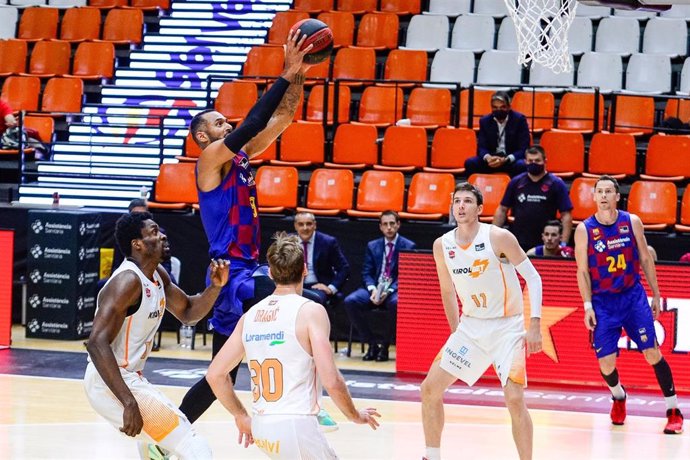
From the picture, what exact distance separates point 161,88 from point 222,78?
161 centimetres

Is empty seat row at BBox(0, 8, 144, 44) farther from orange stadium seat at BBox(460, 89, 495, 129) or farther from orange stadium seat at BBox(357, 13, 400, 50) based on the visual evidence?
orange stadium seat at BBox(460, 89, 495, 129)

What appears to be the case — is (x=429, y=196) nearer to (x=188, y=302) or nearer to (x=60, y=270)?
(x=60, y=270)

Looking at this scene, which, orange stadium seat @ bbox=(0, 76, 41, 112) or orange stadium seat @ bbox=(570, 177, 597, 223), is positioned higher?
orange stadium seat @ bbox=(0, 76, 41, 112)

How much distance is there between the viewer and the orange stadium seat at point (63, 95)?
1602 cm

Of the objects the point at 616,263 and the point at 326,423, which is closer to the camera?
the point at 326,423

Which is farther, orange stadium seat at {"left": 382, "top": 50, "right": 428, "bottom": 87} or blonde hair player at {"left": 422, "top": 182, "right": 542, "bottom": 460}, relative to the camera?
orange stadium seat at {"left": 382, "top": 50, "right": 428, "bottom": 87}

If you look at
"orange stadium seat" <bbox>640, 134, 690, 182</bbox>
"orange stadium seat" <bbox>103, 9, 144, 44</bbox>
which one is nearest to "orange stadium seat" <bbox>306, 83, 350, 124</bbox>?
"orange stadium seat" <bbox>103, 9, 144, 44</bbox>

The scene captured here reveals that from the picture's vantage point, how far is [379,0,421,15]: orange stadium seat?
54.4 ft

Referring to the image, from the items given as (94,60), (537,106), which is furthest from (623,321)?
(94,60)

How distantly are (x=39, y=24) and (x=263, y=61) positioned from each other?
3.90m

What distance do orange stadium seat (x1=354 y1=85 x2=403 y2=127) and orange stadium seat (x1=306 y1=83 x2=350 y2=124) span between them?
21cm

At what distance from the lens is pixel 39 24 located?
1758 cm

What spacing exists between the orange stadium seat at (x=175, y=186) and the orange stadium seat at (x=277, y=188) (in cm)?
81

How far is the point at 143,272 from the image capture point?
5.84 metres
